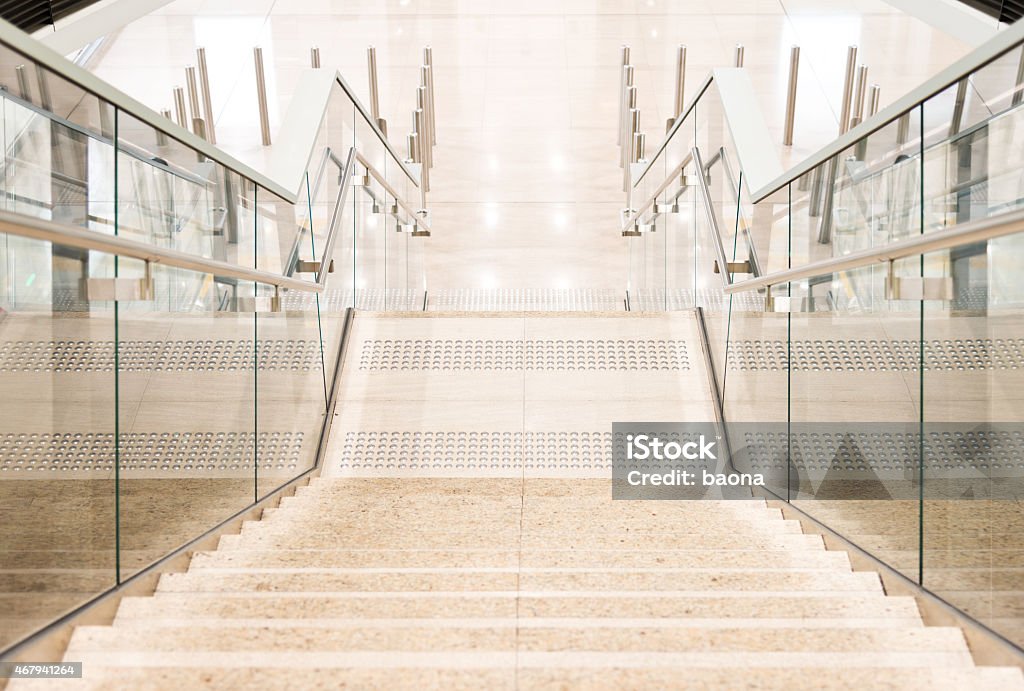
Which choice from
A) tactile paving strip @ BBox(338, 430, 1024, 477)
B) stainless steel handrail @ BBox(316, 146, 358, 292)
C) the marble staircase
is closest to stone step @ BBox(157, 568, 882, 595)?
the marble staircase

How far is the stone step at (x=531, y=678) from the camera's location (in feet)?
4.66

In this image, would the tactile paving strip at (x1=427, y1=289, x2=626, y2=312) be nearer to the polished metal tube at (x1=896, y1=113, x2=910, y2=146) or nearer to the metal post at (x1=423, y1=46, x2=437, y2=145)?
the metal post at (x1=423, y1=46, x2=437, y2=145)

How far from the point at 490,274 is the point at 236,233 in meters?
3.59

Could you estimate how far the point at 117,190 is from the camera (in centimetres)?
190

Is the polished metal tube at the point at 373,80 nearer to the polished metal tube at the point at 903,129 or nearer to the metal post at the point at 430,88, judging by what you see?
the metal post at the point at 430,88

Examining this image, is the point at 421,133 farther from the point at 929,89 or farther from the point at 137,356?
the point at 929,89

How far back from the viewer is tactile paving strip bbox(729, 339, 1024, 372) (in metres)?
2.01

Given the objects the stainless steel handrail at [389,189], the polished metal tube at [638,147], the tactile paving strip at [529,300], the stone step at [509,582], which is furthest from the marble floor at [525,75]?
the stone step at [509,582]

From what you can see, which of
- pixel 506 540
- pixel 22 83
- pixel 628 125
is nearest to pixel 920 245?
pixel 506 540

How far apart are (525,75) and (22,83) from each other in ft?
21.9

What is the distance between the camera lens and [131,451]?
6.54ft

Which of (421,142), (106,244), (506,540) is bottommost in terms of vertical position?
(506,540)

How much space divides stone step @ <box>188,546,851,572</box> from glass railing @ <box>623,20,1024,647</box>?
22cm
